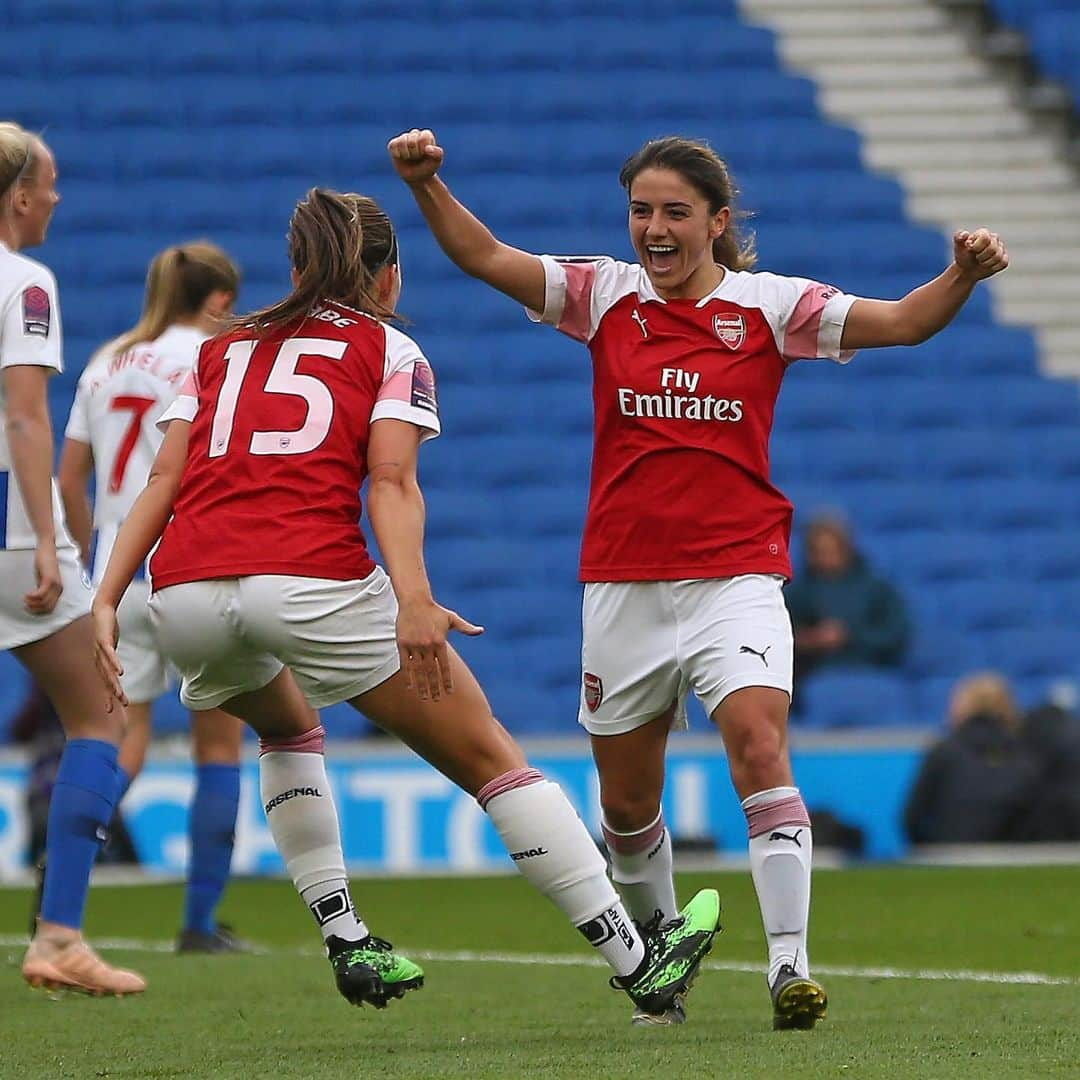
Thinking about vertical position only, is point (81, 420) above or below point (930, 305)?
below

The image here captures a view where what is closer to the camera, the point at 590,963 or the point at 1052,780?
the point at 590,963

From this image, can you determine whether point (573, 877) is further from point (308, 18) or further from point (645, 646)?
point (308, 18)

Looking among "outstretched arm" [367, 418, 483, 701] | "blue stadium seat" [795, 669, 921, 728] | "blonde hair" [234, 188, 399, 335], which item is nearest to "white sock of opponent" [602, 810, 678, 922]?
"outstretched arm" [367, 418, 483, 701]

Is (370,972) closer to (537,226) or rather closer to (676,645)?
(676,645)

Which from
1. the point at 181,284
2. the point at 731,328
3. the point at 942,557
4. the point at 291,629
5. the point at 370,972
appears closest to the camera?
the point at 291,629

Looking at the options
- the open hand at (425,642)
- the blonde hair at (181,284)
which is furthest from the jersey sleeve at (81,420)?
the open hand at (425,642)

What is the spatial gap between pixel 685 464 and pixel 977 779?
5.93m

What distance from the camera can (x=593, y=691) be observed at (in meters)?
4.98

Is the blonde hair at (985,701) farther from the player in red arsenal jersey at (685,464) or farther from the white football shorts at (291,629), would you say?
the white football shorts at (291,629)

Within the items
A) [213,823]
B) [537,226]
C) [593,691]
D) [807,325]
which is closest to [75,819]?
[213,823]

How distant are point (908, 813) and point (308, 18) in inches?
293

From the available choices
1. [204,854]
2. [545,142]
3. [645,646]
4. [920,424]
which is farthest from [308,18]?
[645,646]

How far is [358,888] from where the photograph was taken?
993cm

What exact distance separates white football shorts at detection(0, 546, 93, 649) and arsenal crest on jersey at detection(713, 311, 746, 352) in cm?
164
